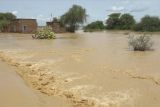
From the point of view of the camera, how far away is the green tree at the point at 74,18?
233 ft

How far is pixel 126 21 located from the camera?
90.4 meters

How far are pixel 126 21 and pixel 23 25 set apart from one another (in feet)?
118

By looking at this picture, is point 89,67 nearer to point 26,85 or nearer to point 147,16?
point 26,85

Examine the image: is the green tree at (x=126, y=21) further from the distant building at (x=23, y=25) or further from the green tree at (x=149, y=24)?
the distant building at (x=23, y=25)

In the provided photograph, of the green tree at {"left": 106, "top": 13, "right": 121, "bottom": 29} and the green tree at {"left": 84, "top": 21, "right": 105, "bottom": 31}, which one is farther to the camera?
the green tree at {"left": 84, "top": 21, "right": 105, "bottom": 31}

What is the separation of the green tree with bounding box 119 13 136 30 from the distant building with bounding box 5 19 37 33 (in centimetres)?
3217

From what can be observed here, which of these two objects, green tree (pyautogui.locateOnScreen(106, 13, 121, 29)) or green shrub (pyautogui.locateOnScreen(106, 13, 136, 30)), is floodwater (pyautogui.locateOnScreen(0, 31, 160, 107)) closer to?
green shrub (pyautogui.locateOnScreen(106, 13, 136, 30))

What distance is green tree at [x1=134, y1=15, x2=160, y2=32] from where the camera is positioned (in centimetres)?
7194

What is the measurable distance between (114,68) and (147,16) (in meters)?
65.7

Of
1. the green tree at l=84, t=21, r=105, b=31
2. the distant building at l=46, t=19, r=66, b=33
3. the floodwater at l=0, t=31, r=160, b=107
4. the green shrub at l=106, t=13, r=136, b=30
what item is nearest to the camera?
the floodwater at l=0, t=31, r=160, b=107

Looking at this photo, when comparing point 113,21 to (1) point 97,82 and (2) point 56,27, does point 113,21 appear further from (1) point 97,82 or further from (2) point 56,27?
A: (1) point 97,82

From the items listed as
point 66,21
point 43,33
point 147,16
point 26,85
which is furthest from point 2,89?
point 147,16

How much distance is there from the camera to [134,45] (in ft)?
70.4

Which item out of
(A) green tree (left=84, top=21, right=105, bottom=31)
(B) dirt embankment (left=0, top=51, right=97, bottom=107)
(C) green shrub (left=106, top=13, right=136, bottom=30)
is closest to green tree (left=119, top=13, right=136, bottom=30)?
(C) green shrub (left=106, top=13, right=136, bottom=30)
